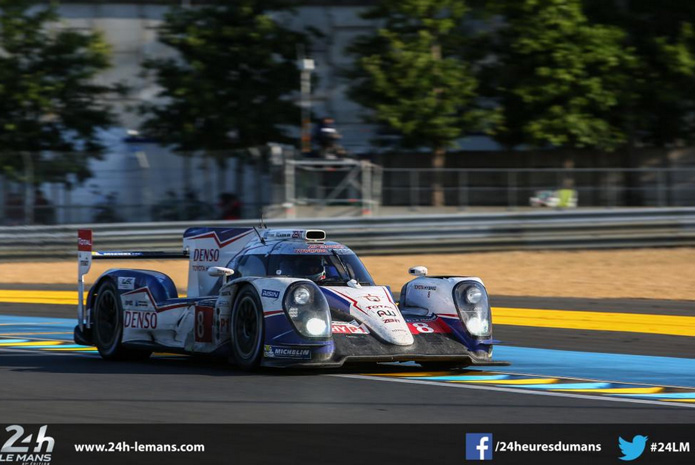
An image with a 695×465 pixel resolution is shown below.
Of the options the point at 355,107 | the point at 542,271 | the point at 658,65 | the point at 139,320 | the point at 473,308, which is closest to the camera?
the point at 473,308

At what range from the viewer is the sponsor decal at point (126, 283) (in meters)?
10.6

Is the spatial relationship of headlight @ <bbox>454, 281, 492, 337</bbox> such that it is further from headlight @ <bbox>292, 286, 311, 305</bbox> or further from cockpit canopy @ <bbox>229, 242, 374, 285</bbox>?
headlight @ <bbox>292, 286, 311, 305</bbox>

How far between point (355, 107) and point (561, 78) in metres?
4.63

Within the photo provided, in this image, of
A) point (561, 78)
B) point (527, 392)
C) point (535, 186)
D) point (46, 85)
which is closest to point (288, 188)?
point (535, 186)

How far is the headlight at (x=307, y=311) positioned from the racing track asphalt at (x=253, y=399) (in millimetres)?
376

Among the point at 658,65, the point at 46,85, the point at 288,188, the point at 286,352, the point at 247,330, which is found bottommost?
the point at 286,352

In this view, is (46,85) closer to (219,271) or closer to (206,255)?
(206,255)

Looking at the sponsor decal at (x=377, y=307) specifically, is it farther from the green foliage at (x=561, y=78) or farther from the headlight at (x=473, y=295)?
the green foliage at (x=561, y=78)

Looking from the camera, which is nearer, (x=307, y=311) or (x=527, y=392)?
(x=527, y=392)

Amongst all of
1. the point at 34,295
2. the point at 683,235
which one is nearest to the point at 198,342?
the point at 34,295

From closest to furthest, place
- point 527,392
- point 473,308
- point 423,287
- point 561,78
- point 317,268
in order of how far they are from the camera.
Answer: point 527,392 → point 473,308 → point 317,268 → point 423,287 → point 561,78

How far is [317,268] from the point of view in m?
9.71
